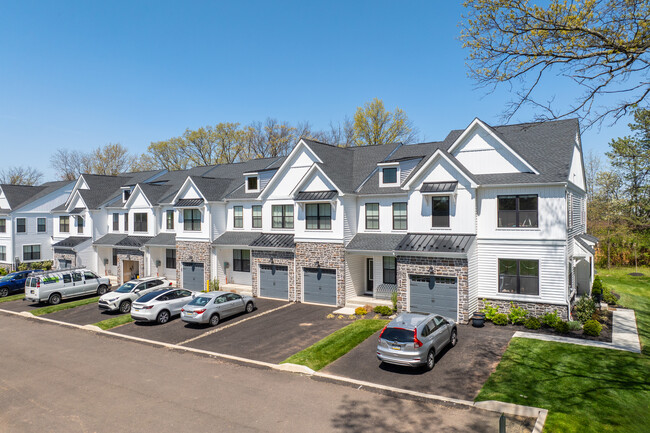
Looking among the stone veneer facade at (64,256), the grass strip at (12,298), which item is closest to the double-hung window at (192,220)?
the stone veneer facade at (64,256)

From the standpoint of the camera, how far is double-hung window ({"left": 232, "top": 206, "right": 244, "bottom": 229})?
3112 cm

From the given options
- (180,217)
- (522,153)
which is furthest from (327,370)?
(180,217)

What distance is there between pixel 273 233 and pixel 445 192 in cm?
1256

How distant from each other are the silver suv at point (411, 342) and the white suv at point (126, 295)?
18.1 m

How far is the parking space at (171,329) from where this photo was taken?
20.7 metres

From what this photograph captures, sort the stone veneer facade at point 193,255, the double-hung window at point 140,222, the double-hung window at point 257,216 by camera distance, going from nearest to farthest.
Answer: the double-hung window at point 257,216 → the stone veneer facade at point 193,255 → the double-hung window at point 140,222

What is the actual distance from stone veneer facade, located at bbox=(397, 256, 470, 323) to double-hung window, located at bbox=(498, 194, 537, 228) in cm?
309

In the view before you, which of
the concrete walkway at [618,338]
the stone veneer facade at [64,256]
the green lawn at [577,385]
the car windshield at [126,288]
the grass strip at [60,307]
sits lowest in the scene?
the grass strip at [60,307]

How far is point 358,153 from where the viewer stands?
30.8 m

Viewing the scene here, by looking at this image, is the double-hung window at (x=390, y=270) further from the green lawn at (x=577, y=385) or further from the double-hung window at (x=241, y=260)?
the double-hung window at (x=241, y=260)

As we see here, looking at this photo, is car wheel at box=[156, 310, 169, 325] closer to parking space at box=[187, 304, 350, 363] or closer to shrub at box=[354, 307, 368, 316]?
parking space at box=[187, 304, 350, 363]

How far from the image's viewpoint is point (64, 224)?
41.6 metres

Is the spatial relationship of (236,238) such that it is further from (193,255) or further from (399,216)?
(399,216)

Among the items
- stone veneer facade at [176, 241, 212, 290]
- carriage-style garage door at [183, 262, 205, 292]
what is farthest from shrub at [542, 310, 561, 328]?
carriage-style garage door at [183, 262, 205, 292]
